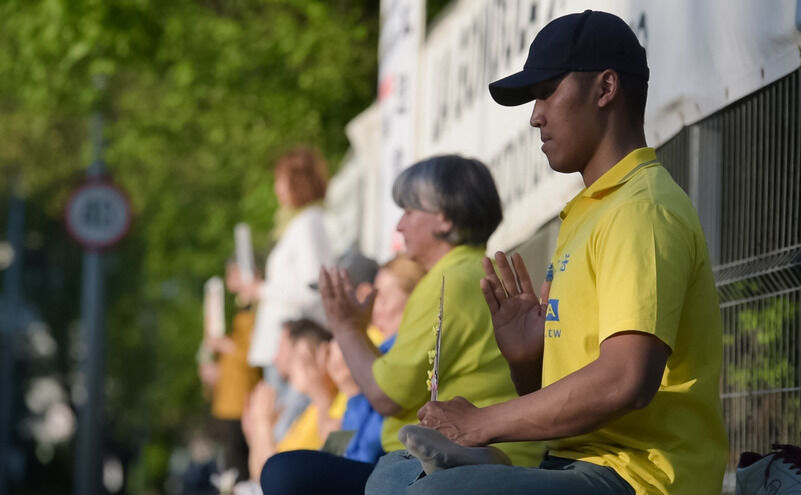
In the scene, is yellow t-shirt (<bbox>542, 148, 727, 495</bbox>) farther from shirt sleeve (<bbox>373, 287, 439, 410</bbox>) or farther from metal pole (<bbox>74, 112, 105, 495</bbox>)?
metal pole (<bbox>74, 112, 105, 495</bbox>)

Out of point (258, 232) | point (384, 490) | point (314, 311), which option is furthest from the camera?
point (258, 232)

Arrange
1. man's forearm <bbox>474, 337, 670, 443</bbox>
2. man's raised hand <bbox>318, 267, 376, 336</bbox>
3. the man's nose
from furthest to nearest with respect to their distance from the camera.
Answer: man's raised hand <bbox>318, 267, 376, 336</bbox> < the man's nose < man's forearm <bbox>474, 337, 670, 443</bbox>

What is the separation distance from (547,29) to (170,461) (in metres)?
39.8

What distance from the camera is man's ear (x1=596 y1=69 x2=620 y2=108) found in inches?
129

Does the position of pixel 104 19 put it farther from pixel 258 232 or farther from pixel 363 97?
pixel 258 232

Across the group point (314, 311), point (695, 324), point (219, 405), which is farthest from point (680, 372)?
point (219, 405)

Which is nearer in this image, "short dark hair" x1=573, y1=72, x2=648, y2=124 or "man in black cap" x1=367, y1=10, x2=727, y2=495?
"man in black cap" x1=367, y1=10, x2=727, y2=495

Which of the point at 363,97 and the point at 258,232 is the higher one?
the point at 363,97

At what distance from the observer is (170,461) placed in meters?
42.2

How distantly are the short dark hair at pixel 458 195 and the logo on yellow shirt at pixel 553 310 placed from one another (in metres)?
1.74

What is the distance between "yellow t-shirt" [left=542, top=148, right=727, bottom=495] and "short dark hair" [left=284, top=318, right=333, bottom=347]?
16.8 feet

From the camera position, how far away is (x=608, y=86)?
3285 mm

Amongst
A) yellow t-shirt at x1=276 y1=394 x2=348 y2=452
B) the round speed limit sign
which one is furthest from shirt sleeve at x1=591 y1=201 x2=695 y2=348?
the round speed limit sign

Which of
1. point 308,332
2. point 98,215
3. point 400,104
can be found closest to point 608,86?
point 308,332
